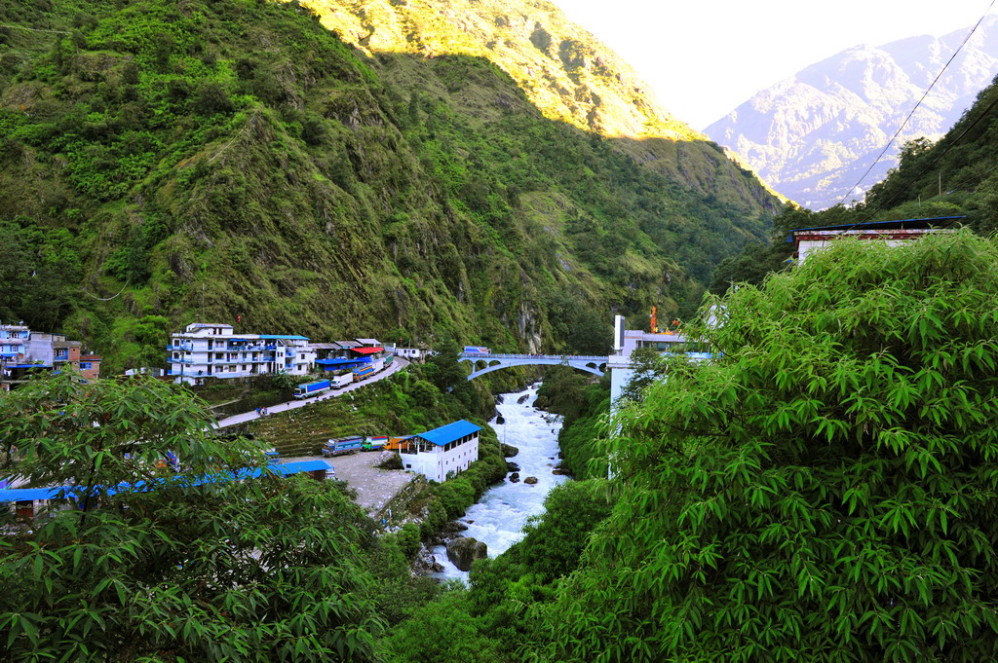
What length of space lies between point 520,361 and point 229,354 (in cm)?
A: 2703

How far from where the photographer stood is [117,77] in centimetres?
5247

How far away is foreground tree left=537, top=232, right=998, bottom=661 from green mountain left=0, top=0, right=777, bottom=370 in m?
37.0

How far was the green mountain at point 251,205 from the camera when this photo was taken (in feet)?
130

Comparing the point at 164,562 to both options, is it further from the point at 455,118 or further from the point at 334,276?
the point at 455,118

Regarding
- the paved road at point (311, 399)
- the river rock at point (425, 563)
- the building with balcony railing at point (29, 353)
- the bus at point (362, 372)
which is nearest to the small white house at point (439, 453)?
the river rock at point (425, 563)

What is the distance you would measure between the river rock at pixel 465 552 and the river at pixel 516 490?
0.27 m

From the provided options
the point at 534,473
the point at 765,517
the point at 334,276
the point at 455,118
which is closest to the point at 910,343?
the point at 765,517

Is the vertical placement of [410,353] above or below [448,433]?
above

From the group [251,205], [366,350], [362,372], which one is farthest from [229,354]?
[251,205]

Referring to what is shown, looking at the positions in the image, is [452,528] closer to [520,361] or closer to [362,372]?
[362,372]

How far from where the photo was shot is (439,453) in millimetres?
32125

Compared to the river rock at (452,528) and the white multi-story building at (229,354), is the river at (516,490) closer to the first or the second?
the river rock at (452,528)

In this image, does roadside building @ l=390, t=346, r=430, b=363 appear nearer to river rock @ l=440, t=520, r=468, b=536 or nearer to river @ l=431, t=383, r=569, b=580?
river @ l=431, t=383, r=569, b=580

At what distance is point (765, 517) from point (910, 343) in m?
2.19
